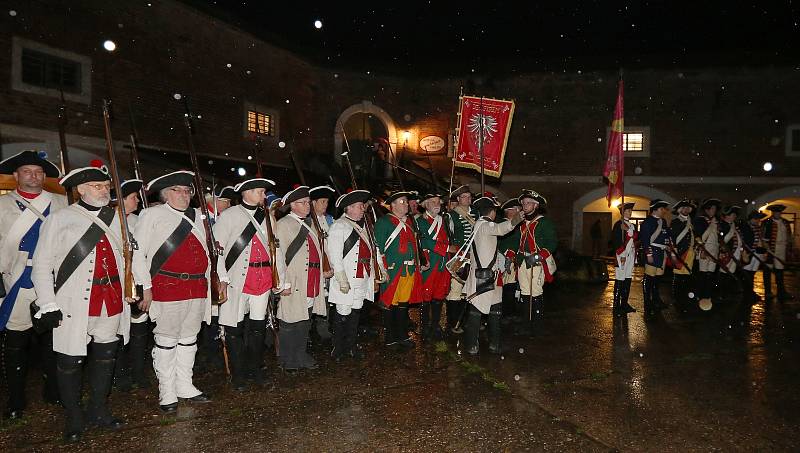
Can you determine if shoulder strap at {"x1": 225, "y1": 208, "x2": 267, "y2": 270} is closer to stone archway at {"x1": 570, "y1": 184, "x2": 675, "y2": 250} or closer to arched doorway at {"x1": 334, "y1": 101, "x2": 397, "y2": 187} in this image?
arched doorway at {"x1": 334, "y1": 101, "x2": 397, "y2": 187}

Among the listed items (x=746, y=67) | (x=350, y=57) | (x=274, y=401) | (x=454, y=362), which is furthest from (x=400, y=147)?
(x=274, y=401)

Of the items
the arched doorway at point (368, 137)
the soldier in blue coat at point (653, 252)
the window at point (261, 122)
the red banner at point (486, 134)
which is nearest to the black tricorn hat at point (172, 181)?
the red banner at point (486, 134)

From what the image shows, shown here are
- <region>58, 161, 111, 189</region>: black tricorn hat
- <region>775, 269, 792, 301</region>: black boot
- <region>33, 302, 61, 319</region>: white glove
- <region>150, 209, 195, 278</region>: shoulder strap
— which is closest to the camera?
<region>33, 302, 61, 319</region>: white glove

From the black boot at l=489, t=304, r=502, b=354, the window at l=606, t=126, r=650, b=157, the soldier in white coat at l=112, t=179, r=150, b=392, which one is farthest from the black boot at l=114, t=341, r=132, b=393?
the window at l=606, t=126, r=650, b=157

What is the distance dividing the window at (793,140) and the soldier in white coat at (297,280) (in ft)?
66.7

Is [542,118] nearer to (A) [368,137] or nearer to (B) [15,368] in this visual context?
(A) [368,137]

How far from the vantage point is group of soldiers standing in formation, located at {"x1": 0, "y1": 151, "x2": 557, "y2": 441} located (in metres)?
3.99

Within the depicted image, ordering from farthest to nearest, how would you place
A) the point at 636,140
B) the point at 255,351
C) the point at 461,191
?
1. the point at 636,140
2. the point at 461,191
3. the point at 255,351

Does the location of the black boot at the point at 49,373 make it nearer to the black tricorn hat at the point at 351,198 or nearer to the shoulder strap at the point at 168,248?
the shoulder strap at the point at 168,248

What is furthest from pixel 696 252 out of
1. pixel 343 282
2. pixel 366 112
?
pixel 366 112

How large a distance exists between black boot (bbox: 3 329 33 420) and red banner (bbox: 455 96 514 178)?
6668mm

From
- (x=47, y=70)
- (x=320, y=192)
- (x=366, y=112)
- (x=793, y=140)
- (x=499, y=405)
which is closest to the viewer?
(x=499, y=405)

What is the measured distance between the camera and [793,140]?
18719 mm

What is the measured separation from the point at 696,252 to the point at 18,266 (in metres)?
11.4
